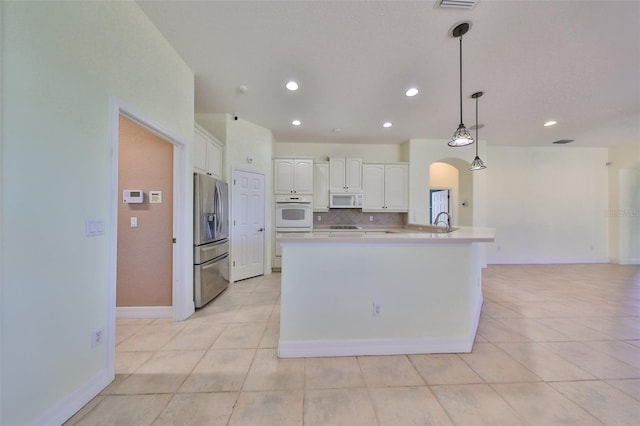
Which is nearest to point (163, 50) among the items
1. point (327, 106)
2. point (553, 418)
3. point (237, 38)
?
point (237, 38)

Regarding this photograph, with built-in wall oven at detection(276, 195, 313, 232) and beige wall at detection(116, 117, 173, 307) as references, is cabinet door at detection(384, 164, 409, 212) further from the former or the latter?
beige wall at detection(116, 117, 173, 307)

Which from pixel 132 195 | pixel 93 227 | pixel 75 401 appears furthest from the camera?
pixel 132 195

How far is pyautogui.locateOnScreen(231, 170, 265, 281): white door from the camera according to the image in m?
4.05

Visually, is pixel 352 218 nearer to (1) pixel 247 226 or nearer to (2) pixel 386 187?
(2) pixel 386 187

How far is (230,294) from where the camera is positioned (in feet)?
11.5

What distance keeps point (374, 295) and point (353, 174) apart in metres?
3.42

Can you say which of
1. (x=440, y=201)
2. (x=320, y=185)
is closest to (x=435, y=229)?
(x=320, y=185)

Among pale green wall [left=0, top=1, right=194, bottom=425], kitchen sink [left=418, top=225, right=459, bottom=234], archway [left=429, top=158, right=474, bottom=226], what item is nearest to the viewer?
pale green wall [left=0, top=1, right=194, bottom=425]

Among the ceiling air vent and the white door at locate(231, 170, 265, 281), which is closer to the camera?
the ceiling air vent

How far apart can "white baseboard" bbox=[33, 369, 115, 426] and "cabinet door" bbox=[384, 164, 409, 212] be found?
473 cm

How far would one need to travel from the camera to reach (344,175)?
5.08 m

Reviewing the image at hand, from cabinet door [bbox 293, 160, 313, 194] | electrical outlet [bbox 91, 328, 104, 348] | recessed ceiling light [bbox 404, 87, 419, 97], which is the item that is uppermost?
recessed ceiling light [bbox 404, 87, 419, 97]

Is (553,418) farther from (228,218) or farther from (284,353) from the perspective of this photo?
(228,218)

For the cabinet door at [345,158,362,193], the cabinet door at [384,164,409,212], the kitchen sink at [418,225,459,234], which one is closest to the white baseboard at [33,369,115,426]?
the kitchen sink at [418,225,459,234]
